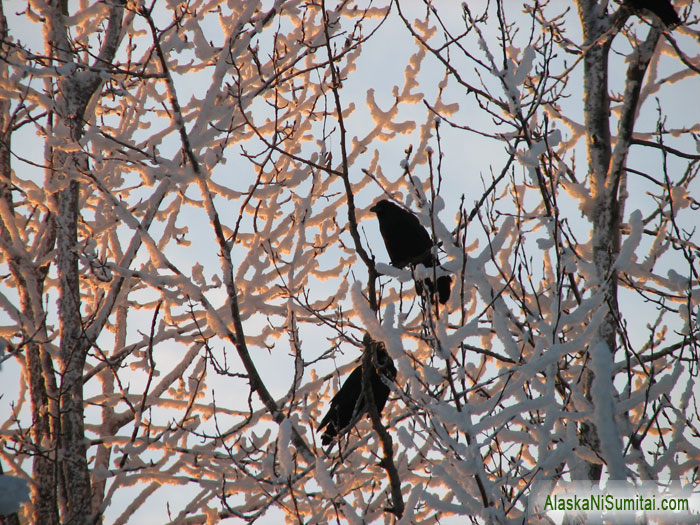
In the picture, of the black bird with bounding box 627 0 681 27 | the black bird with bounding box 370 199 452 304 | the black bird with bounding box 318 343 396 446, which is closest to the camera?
the black bird with bounding box 627 0 681 27

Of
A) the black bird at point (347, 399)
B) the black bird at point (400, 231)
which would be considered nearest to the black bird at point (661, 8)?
the black bird at point (400, 231)

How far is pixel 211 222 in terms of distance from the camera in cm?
432

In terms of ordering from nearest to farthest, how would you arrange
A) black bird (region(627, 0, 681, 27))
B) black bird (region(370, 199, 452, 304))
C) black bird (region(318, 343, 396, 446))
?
black bird (region(627, 0, 681, 27))
black bird (region(318, 343, 396, 446))
black bird (region(370, 199, 452, 304))

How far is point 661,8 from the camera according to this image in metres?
4.21

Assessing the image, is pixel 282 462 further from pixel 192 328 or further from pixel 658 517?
pixel 192 328

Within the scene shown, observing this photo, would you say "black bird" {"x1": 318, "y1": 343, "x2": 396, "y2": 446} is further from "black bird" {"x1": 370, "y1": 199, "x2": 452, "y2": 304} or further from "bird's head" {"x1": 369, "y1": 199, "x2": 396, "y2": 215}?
"bird's head" {"x1": 369, "y1": 199, "x2": 396, "y2": 215}

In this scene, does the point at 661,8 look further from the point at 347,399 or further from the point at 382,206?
the point at 347,399

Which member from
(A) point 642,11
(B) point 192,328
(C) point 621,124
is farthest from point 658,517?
(B) point 192,328

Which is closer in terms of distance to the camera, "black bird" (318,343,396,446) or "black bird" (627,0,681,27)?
"black bird" (627,0,681,27)

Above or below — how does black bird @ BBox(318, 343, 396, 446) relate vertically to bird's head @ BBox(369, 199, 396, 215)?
below

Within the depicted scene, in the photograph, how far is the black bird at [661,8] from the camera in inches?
165

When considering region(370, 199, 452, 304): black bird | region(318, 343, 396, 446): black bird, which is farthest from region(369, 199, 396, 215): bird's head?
region(318, 343, 396, 446): black bird

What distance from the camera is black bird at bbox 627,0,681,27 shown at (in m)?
4.20

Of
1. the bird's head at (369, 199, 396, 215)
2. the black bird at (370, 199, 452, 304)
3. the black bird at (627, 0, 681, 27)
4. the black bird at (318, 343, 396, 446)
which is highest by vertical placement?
the bird's head at (369, 199, 396, 215)
